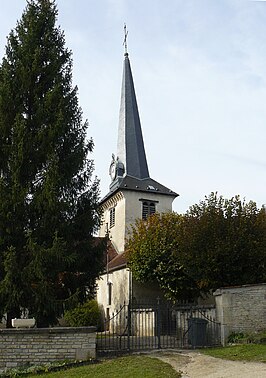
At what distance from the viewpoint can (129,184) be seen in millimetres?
33062

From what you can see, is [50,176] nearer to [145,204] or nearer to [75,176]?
[75,176]

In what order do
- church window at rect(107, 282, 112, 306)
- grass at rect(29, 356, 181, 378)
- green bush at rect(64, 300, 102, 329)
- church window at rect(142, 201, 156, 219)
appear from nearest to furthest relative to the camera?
grass at rect(29, 356, 181, 378), green bush at rect(64, 300, 102, 329), church window at rect(107, 282, 112, 306), church window at rect(142, 201, 156, 219)

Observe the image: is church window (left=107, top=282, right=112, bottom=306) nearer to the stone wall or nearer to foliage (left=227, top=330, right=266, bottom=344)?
foliage (left=227, top=330, right=266, bottom=344)

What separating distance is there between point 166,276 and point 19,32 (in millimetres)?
13428

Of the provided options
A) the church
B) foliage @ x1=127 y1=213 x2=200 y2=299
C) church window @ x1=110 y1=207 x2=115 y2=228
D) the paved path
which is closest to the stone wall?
the paved path

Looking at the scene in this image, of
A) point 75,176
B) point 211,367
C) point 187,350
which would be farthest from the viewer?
point 75,176

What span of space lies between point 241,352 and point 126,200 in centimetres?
1945

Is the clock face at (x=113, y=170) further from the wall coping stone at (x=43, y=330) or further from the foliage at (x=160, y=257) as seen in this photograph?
the wall coping stone at (x=43, y=330)

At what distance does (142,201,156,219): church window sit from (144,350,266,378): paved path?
60.5 ft

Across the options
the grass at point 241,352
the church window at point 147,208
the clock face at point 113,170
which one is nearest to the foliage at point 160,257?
the church window at point 147,208

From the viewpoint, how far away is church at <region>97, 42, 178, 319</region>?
28375 millimetres

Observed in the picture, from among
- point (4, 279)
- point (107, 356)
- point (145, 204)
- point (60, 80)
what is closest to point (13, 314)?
point (4, 279)

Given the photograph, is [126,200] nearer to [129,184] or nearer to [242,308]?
[129,184]

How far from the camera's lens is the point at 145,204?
32906mm
